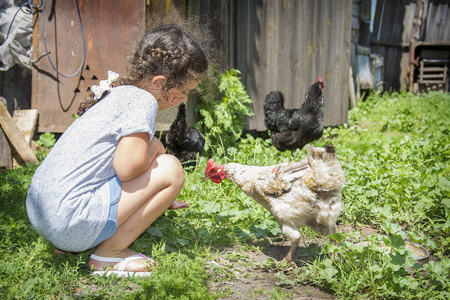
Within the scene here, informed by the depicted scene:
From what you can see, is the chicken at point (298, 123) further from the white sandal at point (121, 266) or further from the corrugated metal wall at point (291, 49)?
the white sandal at point (121, 266)

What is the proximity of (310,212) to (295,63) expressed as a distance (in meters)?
4.33

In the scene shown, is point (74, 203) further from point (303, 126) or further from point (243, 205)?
point (303, 126)

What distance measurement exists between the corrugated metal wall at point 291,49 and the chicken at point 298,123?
721 millimetres

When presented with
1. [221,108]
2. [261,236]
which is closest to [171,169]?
[261,236]

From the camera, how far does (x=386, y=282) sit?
2152 mm

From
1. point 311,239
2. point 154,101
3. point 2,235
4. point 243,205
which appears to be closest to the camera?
point 154,101

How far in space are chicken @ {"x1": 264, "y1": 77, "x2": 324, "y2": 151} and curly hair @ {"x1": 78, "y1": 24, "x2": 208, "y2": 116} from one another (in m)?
2.93

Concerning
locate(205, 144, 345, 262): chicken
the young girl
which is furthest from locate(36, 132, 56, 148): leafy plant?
locate(205, 144, 345, 262): chicken

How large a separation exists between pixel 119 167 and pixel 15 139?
3018 mm

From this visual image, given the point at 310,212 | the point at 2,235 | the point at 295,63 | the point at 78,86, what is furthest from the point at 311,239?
the point at 295,63

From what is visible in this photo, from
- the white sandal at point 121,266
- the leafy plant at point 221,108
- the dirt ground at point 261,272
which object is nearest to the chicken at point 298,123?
the leafy plant at point 221,108

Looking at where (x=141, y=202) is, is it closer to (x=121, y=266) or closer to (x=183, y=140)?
(x=121, y=266)

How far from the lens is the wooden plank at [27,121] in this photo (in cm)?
491

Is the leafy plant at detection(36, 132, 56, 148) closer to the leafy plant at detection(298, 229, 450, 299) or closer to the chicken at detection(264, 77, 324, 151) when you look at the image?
the chicken at detection(264, 77, 324, 151)
